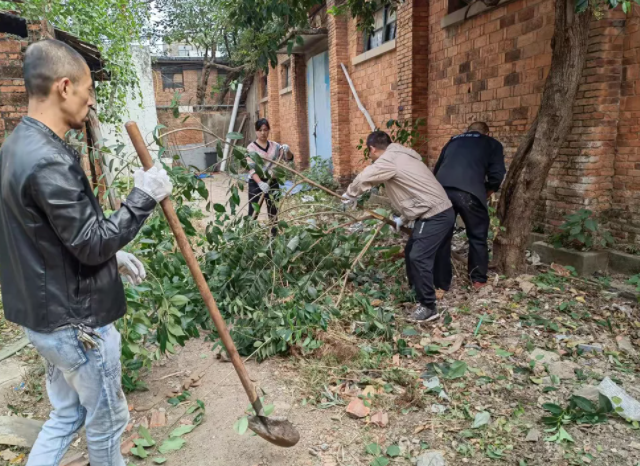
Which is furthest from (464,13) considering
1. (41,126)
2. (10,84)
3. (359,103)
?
(41,126)

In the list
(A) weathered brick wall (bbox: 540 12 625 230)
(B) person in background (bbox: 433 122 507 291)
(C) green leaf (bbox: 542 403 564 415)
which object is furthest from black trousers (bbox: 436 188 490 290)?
(C) green leaf (bbox: 542 403 564 415)

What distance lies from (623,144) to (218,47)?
2158 cm

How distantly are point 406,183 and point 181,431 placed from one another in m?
2.56

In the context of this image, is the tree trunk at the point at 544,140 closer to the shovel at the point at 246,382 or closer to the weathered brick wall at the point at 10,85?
the shovel at the point at 246,382

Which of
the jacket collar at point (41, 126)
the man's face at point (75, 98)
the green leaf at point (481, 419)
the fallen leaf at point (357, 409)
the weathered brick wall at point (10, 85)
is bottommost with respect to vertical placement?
the green leaf at point (481, 419)

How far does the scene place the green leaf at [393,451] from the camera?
8.18 ft

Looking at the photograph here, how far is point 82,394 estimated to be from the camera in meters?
1.80

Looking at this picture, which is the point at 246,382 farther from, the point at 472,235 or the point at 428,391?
the point at 472,235

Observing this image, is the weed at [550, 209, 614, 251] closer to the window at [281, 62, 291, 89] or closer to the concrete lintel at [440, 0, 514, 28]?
the concrete lintel at [440, 0, 514, 28]

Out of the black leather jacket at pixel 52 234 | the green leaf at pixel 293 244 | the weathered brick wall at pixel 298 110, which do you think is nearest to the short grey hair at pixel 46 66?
the black leather jacket at pixel 52 234

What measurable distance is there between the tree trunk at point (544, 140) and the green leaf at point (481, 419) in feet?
7.50

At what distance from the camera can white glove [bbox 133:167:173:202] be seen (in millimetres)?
1853

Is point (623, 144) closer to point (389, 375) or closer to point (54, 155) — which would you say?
point (389, 375)

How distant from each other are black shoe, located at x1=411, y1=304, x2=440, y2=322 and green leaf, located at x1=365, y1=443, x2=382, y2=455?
160 cm
